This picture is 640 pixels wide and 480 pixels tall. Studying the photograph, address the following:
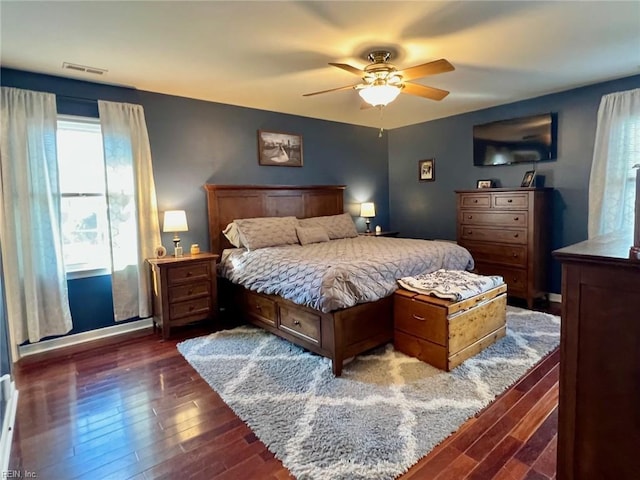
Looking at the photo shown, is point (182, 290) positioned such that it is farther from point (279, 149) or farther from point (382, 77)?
point (382, 77)

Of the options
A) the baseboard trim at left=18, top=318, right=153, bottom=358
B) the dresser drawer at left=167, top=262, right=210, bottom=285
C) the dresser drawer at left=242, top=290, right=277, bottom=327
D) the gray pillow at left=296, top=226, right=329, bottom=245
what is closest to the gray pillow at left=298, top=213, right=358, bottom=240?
the gray pillow at left=296, top=226, right=329, bottom=245

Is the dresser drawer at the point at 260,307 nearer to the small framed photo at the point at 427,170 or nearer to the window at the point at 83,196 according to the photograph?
the window at the point at 83,196

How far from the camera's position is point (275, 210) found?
4.62 metres

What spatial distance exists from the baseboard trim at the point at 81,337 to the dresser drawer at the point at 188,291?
582 mm

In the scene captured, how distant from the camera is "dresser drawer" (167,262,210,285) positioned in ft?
11.4

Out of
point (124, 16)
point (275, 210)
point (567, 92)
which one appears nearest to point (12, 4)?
point (124, 16)

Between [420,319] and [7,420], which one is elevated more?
[420,319]

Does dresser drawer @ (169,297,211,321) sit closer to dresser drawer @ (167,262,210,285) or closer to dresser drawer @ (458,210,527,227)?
dresser drawer @ (167,262,210,285)

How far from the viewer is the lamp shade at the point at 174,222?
3.66 m

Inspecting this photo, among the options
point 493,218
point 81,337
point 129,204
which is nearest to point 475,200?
point 493,218

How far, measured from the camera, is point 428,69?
2602 millimetres

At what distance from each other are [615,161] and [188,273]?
4.62 m

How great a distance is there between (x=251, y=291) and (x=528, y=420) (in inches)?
98.8

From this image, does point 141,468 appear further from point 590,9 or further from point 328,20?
point 590,9
